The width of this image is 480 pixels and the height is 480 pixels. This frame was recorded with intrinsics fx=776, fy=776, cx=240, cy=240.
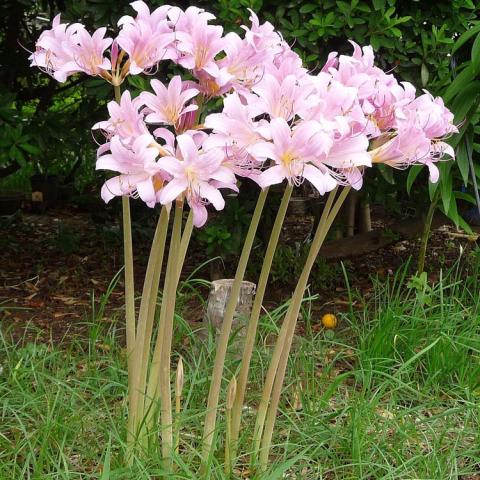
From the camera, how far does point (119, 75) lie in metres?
2.00

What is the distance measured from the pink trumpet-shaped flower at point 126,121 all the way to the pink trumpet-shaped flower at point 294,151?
31 cm

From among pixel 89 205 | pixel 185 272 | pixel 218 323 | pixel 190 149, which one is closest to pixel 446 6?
pixel 218 323

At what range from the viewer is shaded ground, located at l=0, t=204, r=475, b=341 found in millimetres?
4289

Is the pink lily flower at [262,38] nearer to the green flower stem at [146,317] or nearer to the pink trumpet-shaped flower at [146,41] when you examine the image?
the pink trumpet-shaped flower at [146,41]

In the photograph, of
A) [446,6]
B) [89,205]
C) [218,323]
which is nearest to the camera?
[218,323]

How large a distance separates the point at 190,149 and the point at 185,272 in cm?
334

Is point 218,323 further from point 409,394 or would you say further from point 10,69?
point 10,69

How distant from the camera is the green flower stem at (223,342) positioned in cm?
210

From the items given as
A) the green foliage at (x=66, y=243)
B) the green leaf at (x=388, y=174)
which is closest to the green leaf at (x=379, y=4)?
the green leaf at (x=388, y=174)

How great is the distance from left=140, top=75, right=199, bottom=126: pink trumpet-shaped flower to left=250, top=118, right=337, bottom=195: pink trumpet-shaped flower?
277 millimetres

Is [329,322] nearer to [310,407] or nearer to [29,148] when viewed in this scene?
[310,407]

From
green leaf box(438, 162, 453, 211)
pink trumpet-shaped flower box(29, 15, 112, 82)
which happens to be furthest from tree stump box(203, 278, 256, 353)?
pink trumpet-shaped flower box(29, 15, 112, 82)

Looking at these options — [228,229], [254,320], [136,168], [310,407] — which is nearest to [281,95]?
[136,168]

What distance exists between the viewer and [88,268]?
516cm
